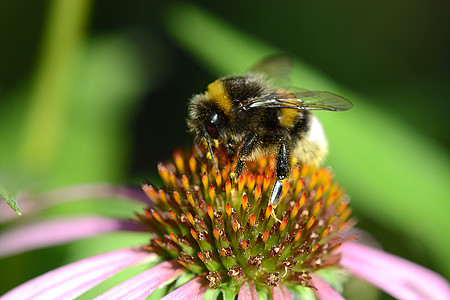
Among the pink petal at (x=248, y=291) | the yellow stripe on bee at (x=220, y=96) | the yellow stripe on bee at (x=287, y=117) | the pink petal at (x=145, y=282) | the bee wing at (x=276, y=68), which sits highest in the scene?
the bee wing at (x=276, y=68)

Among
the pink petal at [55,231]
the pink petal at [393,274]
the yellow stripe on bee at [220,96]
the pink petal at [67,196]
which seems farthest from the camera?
the pink petal at [67,196]

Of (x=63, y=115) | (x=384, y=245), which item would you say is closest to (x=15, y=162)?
(x=63, y=115)

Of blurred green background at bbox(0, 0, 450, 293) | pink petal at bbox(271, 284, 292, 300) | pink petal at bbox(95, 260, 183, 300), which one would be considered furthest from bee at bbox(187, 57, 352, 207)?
blurred green background at bbox(0, 0, 450, 293)

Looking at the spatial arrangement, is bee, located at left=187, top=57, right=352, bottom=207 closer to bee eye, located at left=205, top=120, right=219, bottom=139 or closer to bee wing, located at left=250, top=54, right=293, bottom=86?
bee eye, located at left=205, top=120, right=219, bottom=139

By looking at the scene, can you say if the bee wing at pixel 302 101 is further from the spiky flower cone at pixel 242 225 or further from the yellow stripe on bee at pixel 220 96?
the spiky flower cone at pixel 242 225

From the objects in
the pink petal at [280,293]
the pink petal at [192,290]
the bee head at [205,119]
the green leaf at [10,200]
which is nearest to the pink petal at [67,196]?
the bee head at [205,119]

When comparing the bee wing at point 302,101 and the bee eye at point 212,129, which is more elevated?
the bee eye at point 212,129
